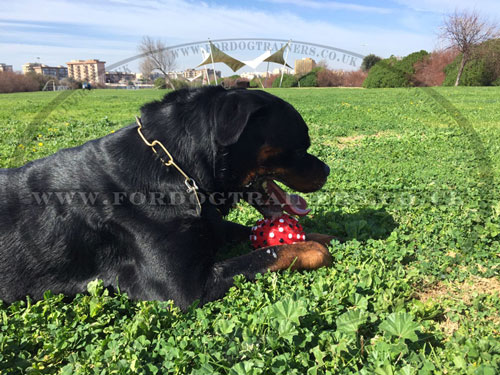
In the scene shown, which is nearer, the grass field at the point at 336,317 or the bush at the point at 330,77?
the grass field at the point at 336,317

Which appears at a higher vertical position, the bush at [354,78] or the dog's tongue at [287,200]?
the dog's tongue at [287,200]

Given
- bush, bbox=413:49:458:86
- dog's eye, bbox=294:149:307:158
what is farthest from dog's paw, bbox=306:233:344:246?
bush, bbox=413:49:458:86

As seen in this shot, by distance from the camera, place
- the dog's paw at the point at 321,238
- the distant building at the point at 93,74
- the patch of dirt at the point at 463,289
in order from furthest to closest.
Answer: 1. the distant building at the point at 93,74
2. the dog's paw at the point at 321,238
3. the patch of dirt at the point at 463,289

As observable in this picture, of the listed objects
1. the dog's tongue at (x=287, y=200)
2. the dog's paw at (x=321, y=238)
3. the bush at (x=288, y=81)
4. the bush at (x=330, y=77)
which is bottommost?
the bush at (x=288, y=81)

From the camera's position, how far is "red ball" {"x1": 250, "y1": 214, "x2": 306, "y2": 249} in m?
3.19

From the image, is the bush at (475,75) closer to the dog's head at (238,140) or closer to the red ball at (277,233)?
the dog's head at (238,140)

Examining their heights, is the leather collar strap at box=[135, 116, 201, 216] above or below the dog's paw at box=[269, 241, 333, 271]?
above

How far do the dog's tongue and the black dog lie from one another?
0.57 m

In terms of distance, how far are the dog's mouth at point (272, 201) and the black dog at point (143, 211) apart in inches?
19.5

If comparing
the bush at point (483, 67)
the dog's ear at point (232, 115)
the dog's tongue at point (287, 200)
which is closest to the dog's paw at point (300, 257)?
the dog's tongue at point (287, 200)

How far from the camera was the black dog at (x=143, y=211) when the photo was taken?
2.61m

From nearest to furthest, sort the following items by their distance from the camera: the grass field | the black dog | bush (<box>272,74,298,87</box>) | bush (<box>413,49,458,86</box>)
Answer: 1. the grass field
2. the black dog
3. bush (<box>413,49,458,86</box>)
4. bush (<box>272,74,298,87</box>)

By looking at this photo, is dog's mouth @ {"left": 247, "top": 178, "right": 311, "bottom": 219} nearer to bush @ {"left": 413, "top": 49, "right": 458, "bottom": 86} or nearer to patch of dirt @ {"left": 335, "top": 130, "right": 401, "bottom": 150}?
patch of dirt @ {"left": 335, "top": 130, "right": 401, "bottom": 150}

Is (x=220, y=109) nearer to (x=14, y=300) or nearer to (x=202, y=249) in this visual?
(x=202, y=249)
